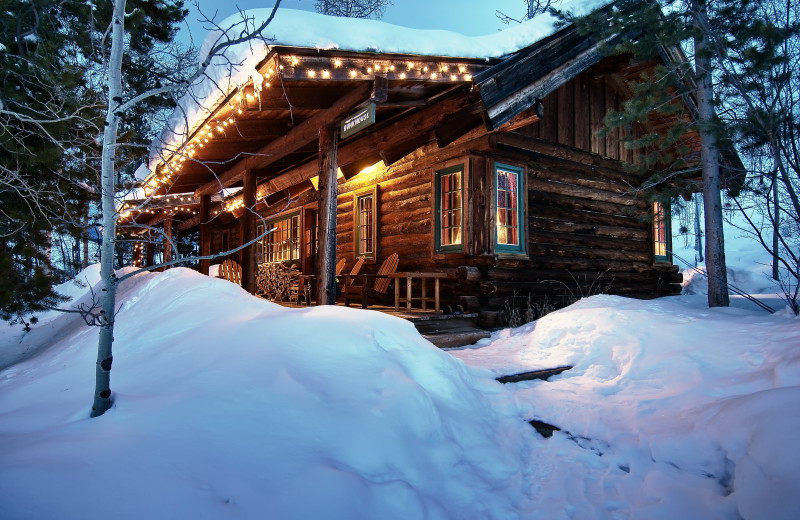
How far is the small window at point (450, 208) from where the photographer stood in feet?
27.3

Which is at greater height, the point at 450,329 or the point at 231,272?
the point at 231,272

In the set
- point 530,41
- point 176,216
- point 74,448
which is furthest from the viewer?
point 176,216

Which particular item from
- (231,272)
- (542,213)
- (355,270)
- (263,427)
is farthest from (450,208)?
(263,427)

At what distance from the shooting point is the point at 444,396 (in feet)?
11.1

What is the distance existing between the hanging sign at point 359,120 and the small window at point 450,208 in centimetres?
283

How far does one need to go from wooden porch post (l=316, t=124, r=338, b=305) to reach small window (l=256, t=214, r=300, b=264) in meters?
6.66

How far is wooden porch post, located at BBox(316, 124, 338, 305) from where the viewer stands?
20.2 feet

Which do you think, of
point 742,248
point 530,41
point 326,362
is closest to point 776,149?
point 530,41

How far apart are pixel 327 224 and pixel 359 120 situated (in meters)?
1.51

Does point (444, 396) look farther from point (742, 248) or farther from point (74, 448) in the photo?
point (742, 248)

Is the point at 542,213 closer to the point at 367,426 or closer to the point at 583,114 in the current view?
the point at 583,114

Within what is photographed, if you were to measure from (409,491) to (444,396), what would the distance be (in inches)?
50.7

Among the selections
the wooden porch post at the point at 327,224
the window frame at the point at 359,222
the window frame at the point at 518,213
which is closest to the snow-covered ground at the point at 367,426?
the wooden porch post at the point at 327,224

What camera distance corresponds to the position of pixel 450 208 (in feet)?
28.1
